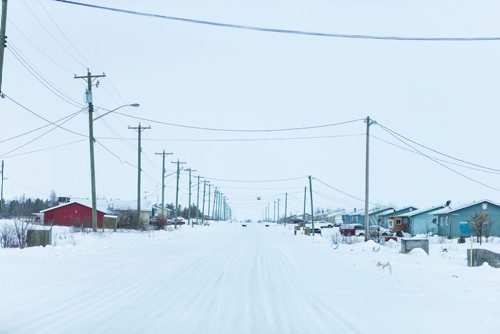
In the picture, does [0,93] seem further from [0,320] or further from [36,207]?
[36,207]

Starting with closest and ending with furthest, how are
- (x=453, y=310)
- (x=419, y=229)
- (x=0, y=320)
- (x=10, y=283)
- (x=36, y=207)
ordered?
1. (x=0, y=320)
2. (x=453, y=310)
3. (x=10, y=283)
4. (x=419, y=229)
5. (x=36, y=207)

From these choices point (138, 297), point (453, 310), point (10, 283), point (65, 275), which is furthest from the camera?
point (65, 275)

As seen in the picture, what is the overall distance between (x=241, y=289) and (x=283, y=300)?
1.93m

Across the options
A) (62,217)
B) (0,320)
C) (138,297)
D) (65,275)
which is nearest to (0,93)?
(65,275)

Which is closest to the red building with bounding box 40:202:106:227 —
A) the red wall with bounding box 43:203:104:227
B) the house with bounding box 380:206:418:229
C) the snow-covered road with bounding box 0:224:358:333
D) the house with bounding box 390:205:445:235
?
the red wall with bounding box 43:203:104:227

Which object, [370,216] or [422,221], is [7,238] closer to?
[422,221]

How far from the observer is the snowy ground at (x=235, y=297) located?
9.20 m

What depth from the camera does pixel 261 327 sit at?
9.09m

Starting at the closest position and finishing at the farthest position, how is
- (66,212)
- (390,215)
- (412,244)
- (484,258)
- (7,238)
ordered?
(484,258), (7,238), (412,244), (66,212), (390,215)

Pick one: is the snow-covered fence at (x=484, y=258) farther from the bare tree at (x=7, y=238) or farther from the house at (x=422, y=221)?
the house at (x=422, y=221)

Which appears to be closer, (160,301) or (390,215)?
(160,301)

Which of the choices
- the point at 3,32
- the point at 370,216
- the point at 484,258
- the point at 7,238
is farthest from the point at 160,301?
the point at 370,216

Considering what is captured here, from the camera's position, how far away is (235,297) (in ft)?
41.0

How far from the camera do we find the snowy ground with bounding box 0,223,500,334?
920cm
